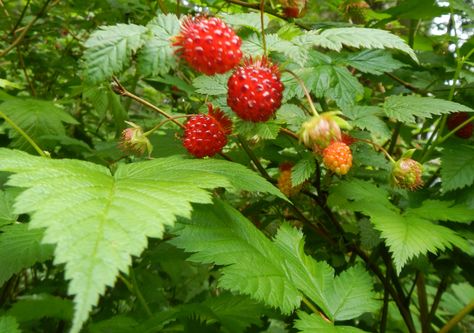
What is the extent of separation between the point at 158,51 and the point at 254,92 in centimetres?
22

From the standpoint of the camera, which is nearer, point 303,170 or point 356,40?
point 356,40

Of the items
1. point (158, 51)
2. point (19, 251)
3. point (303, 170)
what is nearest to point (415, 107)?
point (303, 170)

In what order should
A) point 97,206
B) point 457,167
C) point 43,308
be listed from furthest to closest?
point 457,167 < point 43,308 < point 97,206

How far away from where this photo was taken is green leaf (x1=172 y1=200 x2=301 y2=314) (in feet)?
3.21

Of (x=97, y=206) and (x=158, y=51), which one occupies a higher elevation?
(x=158, y=51)

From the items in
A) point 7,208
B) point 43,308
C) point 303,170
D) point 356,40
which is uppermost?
point 356,40

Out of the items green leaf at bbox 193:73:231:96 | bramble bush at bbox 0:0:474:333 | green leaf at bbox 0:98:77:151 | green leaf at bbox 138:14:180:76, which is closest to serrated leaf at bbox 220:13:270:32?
bramble bush at bbox 0:0:474:333

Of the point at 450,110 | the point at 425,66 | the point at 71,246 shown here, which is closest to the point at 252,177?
the point at 71,246

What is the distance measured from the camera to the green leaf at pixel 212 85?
1229mm

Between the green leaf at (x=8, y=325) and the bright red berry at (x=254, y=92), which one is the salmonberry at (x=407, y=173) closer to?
the bright red berry at (x=254, y=92)

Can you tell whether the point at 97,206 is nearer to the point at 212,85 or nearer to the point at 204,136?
the point at 204,136

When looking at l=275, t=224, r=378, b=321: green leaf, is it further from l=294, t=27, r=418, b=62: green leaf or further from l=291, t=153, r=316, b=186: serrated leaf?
l=294, t=27, r=418, b=62: green leaf

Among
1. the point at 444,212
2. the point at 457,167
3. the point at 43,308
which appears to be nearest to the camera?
the point at 43,308

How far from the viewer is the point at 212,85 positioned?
125 cm
